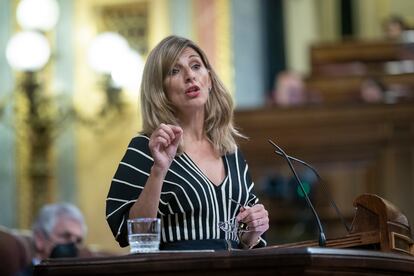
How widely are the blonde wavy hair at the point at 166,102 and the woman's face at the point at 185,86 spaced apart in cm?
2

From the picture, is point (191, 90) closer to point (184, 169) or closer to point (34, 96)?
point (184, 169)

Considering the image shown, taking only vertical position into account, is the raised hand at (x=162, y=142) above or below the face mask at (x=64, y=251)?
above

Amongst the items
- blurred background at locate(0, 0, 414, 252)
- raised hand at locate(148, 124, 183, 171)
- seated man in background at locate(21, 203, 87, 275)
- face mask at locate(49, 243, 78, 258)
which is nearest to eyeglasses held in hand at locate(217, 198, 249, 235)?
raised hand at locate(148, 124, 183, 171)

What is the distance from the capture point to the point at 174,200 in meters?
2.89

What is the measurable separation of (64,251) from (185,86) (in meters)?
1.73

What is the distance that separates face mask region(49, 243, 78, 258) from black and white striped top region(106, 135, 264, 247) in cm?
162

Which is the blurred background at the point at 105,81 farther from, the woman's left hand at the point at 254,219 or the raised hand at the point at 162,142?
the raised hand at the point at 162,142

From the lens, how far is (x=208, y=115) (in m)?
3.15

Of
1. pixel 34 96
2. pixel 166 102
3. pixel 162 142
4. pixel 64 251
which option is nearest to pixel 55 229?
pixel 64 251

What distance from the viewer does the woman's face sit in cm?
301

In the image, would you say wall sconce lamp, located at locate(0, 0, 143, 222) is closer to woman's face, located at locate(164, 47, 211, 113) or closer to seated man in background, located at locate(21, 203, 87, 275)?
seated man in background, located at locate(21, 203, 87, 275)

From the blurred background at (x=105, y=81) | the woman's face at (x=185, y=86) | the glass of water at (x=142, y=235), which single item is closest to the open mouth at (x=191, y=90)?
the woman's face at (x=185, y=86)

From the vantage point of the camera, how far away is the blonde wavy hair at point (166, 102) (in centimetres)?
300

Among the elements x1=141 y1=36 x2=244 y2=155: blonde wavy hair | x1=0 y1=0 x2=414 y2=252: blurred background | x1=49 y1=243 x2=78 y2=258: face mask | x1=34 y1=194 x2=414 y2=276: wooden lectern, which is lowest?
x1=49 y1=243 x2=78 y2=258: face mask
